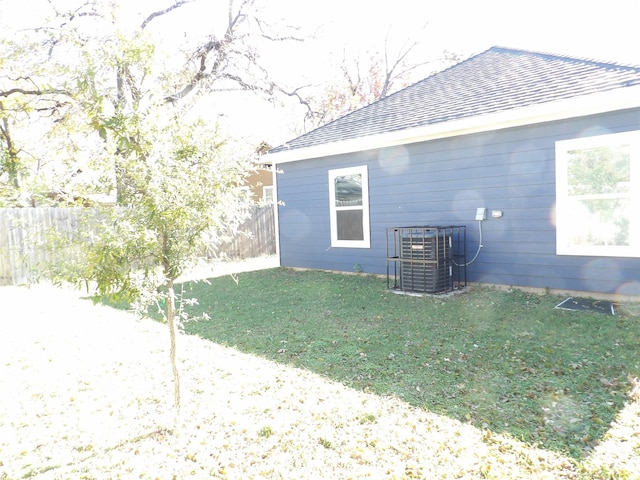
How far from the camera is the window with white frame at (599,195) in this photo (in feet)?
18.4

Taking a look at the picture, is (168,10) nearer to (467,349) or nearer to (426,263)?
(426,263)

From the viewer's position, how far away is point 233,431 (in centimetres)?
302

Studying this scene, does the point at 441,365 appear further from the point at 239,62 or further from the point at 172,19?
the point at 172,19

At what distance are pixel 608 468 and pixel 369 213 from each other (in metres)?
6.33

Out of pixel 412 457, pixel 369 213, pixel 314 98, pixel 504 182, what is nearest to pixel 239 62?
pixel 314 98

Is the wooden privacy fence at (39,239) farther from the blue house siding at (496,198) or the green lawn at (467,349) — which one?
the blue house siding at (496,198)

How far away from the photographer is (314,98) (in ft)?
66.9

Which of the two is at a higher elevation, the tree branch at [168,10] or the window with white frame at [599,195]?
the tree branch at [168,10]

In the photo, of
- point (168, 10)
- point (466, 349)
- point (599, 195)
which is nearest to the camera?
point (466, 349)

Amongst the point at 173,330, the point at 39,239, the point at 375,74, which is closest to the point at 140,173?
the point at 39,239

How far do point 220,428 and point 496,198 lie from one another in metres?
5.32

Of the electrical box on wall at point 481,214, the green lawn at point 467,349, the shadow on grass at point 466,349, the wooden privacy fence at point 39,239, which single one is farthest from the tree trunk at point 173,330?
the electrical box on wall at point 481,214

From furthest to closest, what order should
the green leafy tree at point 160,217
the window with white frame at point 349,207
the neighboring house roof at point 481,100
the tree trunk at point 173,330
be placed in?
1. the window with white frame at point 349,207
2. the neighboring house roof at point 481,100
3. the tree trunk at point 173,330
4. the green leafy tree at point 160,217

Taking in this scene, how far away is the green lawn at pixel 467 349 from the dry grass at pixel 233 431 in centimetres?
19
